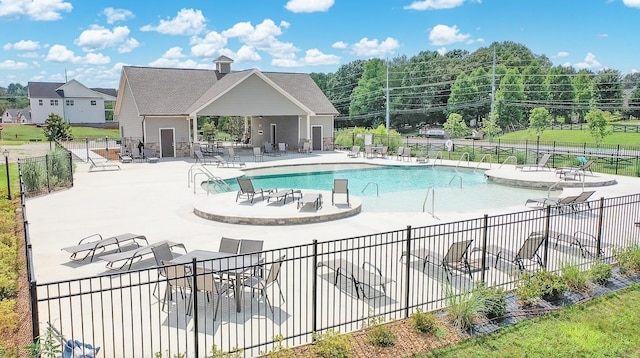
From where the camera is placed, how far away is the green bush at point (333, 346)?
583cm

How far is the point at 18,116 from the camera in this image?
87.8 meters

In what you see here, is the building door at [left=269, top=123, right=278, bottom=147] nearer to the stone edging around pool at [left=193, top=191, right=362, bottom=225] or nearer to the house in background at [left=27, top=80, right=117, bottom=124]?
the stone edging around pool at [left=193, top=191, right=362, bottom=225]

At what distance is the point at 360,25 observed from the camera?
73.8m

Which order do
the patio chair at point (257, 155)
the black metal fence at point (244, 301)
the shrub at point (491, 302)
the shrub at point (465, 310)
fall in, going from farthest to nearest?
the patio chair at point (257, 155) → the shrub at point (491, 302) → the shrub at point (465, 310) → the black metal fence at point (244, 301)

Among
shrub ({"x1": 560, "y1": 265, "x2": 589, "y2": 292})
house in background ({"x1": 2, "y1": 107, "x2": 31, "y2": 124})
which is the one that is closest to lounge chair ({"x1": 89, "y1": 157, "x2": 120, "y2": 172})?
shrub ({"x1": 560, "y1": 265, "x2": 589, "y2": 292})

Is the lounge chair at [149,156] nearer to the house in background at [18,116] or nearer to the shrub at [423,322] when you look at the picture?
the shrub at [423,322]

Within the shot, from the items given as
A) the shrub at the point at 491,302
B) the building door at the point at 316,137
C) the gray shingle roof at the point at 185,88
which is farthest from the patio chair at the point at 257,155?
the shrub at the point at 491,302

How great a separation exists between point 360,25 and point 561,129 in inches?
1248

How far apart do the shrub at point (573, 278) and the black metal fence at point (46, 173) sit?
15.7 metres

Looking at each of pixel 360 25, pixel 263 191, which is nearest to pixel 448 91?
pixel 360 25

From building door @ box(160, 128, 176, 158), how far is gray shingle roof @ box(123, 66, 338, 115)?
1259 millimetres

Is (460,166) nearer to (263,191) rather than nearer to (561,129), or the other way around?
(263,191)

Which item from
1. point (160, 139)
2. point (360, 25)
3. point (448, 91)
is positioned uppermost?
point (360, 25)

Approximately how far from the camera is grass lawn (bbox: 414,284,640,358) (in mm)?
6199
